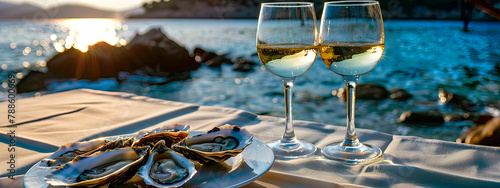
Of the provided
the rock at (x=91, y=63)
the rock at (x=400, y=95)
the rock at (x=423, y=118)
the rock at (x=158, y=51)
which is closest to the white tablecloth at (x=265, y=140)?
the rock at (x=423, y=118)

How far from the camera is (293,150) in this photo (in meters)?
1.12

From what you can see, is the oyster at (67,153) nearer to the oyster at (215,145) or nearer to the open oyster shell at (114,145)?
the open oyster shell at (114,145)

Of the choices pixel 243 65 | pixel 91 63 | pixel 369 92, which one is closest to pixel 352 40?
pixel 369 92

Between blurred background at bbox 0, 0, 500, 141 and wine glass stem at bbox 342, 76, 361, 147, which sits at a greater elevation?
wine glass stem at bbox 342, 76, 361, 147

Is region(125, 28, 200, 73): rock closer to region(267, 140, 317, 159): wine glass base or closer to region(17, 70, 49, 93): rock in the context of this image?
region(17, 70, 49, 93): rock

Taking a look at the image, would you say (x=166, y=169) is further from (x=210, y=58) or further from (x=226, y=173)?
(x=210, y=58)

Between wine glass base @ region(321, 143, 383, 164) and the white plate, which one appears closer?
the white plate

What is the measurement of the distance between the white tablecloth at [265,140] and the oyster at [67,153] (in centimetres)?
13

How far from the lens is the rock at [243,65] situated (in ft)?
33.4

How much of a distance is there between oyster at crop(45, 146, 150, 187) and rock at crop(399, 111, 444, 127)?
4963 millimetres

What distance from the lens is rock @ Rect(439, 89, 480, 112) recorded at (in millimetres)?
5962

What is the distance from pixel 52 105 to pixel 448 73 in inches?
356

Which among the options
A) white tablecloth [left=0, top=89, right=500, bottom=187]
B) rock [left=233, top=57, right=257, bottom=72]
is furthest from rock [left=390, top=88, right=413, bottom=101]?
white tablecloth [left=0, top=89, right=500, bottom=187]

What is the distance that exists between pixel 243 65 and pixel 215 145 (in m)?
9.76
